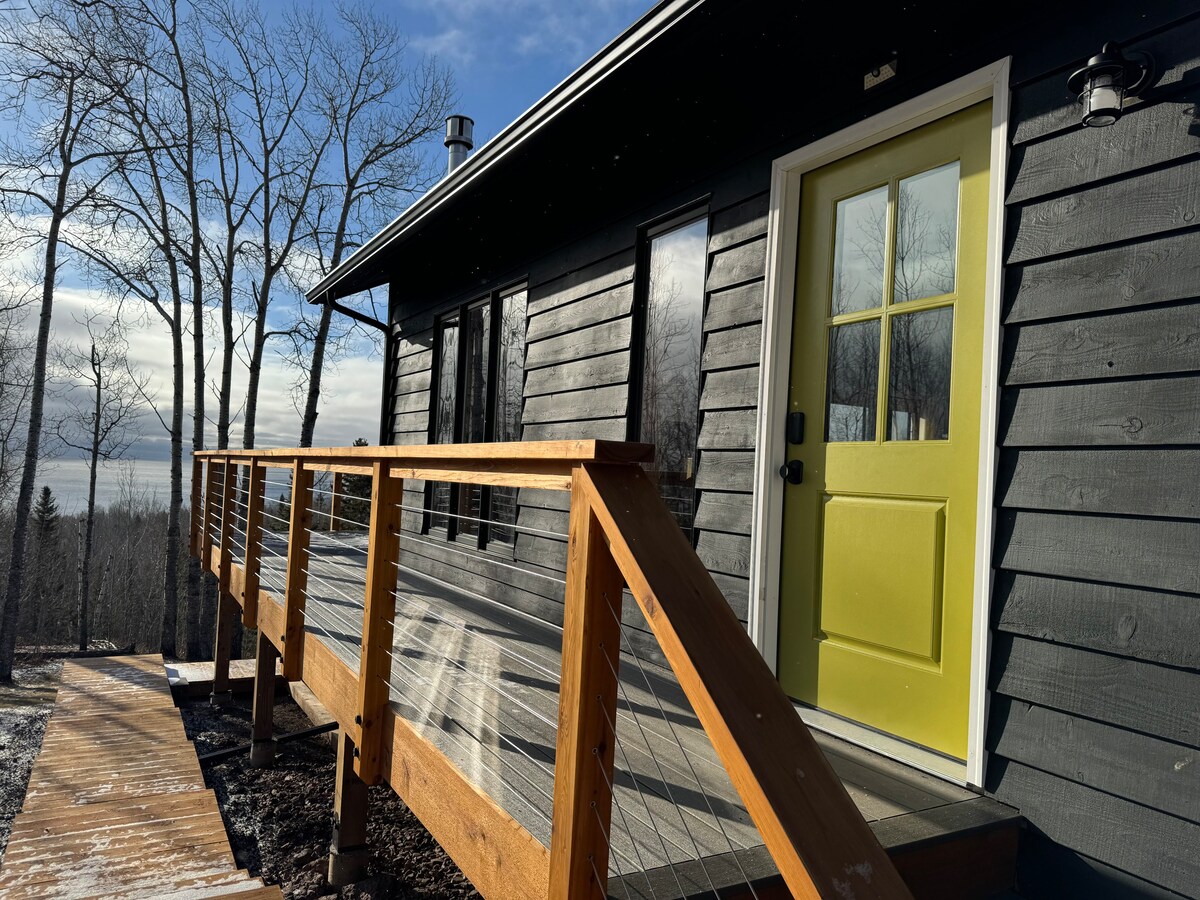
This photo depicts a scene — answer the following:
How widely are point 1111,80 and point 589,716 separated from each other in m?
1.86

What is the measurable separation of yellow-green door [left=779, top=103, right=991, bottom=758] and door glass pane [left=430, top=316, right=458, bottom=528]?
12.1ft

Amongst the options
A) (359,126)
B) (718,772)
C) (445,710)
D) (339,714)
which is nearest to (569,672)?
(718,772)

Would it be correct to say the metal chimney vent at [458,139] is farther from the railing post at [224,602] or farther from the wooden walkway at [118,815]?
the wooden walkway at [118,815]

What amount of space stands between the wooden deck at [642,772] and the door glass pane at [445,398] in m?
2.70

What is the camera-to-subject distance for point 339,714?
2998 mm

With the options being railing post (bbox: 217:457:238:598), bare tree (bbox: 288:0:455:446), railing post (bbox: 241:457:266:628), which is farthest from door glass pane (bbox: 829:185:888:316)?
bare tree (bbox: 288:0:455:446)

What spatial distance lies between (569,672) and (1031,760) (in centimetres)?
133

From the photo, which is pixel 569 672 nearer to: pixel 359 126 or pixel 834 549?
pixel 834 549

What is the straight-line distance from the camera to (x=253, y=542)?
4.64m

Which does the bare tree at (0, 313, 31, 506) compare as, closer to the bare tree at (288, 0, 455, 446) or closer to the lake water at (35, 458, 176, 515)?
the lake water at (35, 458, 176, 515)

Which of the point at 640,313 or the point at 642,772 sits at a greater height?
the point at 640,313

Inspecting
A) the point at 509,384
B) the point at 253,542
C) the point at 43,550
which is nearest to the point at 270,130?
the point at 509,384

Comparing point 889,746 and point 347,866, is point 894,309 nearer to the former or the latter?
point 889,746

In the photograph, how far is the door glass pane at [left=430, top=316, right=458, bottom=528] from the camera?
20.3 feet
